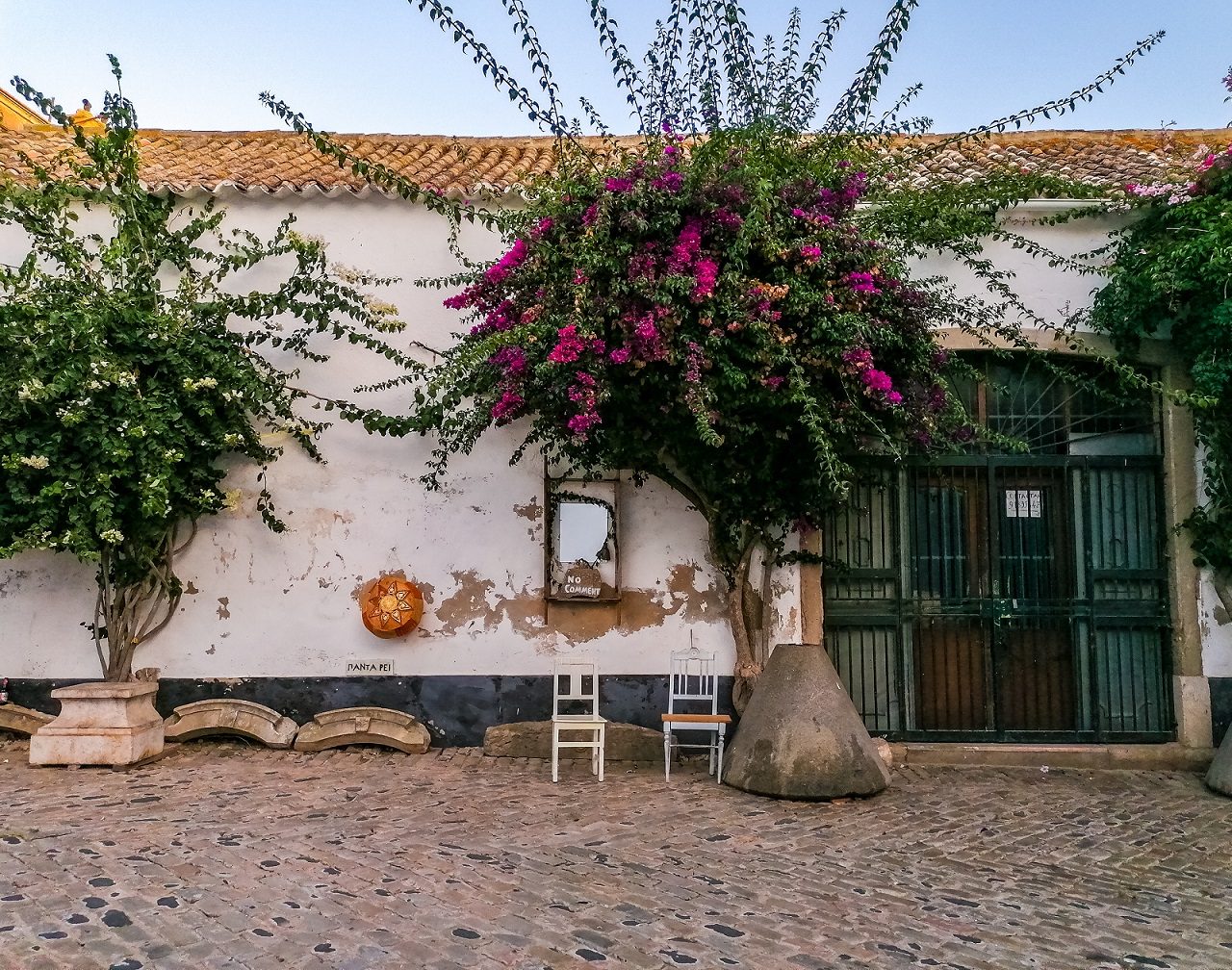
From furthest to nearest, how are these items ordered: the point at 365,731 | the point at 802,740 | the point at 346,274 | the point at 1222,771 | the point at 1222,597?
the point at 346,274, the point at 1222,597, the point at 365,731, the point at 1222,771, the point at 802,740

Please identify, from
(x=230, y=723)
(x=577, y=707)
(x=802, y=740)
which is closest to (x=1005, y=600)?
(x=802, y=740)

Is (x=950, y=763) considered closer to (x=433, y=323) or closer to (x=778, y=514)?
(x=778, y=514)

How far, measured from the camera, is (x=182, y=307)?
23.1 feet

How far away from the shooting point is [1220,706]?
7.12 m

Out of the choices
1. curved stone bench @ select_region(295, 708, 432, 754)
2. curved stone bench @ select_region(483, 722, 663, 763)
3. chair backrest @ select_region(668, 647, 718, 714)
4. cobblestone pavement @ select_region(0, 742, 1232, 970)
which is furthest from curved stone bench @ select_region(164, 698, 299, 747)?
chair backrest @ select_region(668, 647, 718, 714)

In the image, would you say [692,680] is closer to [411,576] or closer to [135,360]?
[411,576]

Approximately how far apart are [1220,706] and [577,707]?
4.89 m

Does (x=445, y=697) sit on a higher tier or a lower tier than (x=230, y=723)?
higher

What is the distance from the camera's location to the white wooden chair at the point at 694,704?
6375 millimetres

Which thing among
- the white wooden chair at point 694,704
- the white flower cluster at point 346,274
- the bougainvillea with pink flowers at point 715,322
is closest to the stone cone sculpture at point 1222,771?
the bougainvillea with pink flowers at point 715,322

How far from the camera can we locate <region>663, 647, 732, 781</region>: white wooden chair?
6375 mm

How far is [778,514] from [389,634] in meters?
3.07

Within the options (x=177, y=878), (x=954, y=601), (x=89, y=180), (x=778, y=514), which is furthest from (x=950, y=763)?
(x=89, y=180)

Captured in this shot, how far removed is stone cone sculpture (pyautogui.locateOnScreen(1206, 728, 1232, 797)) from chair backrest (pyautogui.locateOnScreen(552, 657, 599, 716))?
4179 mm
